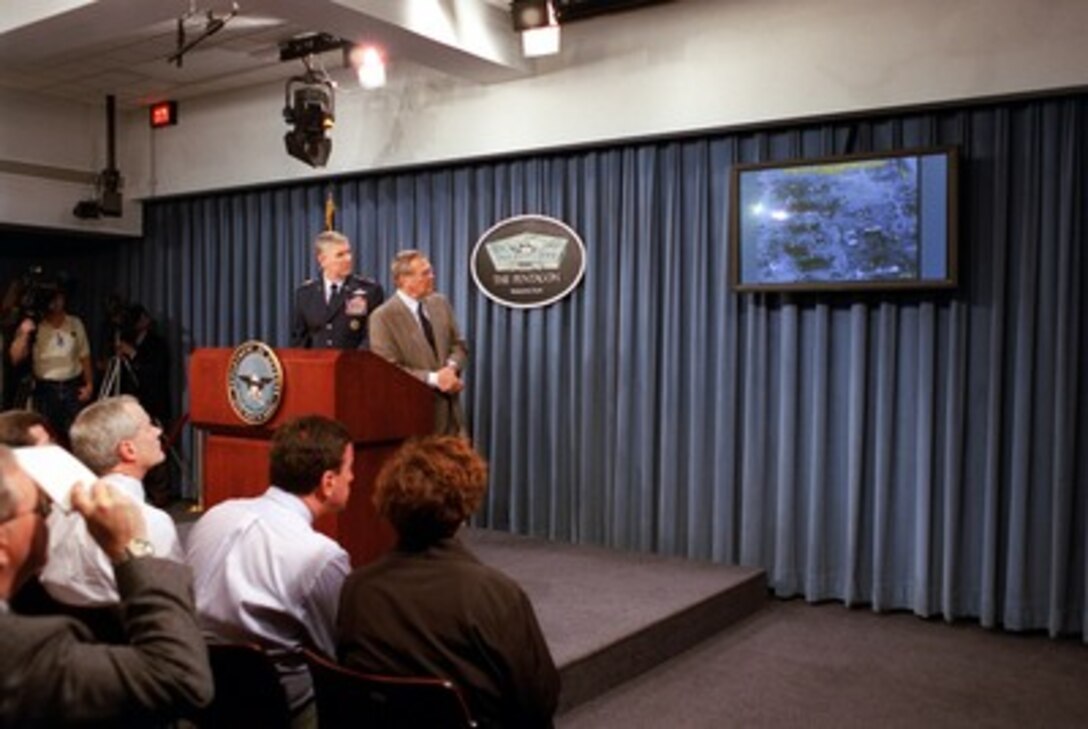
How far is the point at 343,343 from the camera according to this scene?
4.70m

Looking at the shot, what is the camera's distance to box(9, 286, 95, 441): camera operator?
645cm

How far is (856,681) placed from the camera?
11.6 feet

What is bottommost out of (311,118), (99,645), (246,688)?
(246,688)

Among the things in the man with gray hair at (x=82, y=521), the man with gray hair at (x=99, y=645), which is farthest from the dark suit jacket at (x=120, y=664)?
the man with gray hair at (x=82, y=521)

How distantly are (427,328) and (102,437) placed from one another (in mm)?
2252

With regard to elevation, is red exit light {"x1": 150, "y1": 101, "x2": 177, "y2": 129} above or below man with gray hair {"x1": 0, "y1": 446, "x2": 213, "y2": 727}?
Answer: above

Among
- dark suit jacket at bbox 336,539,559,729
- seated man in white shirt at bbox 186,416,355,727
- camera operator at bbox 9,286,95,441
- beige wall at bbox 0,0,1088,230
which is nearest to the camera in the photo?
dark suit jacket at bbox 336,539,559,729

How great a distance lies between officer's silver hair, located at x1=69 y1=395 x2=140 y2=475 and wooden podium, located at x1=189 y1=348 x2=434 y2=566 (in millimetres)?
1072

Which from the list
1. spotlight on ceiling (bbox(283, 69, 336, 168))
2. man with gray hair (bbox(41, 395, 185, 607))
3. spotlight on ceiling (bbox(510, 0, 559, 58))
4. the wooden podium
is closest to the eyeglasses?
man with gray hair (bbox(41, 395, 185, 607))

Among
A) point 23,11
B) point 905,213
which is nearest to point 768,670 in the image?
point 905,213

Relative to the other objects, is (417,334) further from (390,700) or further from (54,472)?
(54,472)

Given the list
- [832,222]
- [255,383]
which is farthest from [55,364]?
[832,222]

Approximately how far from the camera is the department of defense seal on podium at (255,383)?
11.4 feet

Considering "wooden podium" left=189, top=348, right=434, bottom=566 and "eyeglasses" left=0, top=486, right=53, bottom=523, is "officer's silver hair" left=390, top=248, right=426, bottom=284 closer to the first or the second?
"wooden podium" left=189, top=348, right=434, bottom=566
